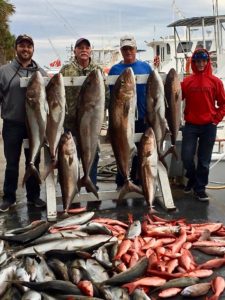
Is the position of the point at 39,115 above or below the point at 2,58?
below

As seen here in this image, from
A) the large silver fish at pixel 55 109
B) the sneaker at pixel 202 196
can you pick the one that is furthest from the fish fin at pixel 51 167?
the sneaker at pixel 202 196

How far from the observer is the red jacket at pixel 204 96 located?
685cm

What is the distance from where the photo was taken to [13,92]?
6484mm

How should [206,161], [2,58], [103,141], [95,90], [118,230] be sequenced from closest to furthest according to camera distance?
1. [118,230]
2. [95,90]
3. [103,141]
4. [206,161]
5. [2,58]

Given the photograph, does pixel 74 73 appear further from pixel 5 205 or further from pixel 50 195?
pixel 5 205

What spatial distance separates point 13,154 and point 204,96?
270 cm

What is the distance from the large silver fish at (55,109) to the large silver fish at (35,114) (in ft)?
0.24

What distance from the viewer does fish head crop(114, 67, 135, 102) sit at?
6.17m

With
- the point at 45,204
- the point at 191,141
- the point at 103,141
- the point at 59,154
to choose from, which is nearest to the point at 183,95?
the point at 191,141

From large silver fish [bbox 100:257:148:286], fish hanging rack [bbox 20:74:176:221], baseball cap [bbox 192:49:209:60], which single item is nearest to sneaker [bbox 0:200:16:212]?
fish hanging rack [bbox 20:74:176:221]

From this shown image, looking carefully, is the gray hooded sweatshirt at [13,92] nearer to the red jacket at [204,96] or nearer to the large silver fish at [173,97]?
the large silver fish at [173,97]

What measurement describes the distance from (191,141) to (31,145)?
226 cm

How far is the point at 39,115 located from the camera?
20.3 feet

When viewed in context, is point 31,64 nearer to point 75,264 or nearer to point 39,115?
point 39,115
